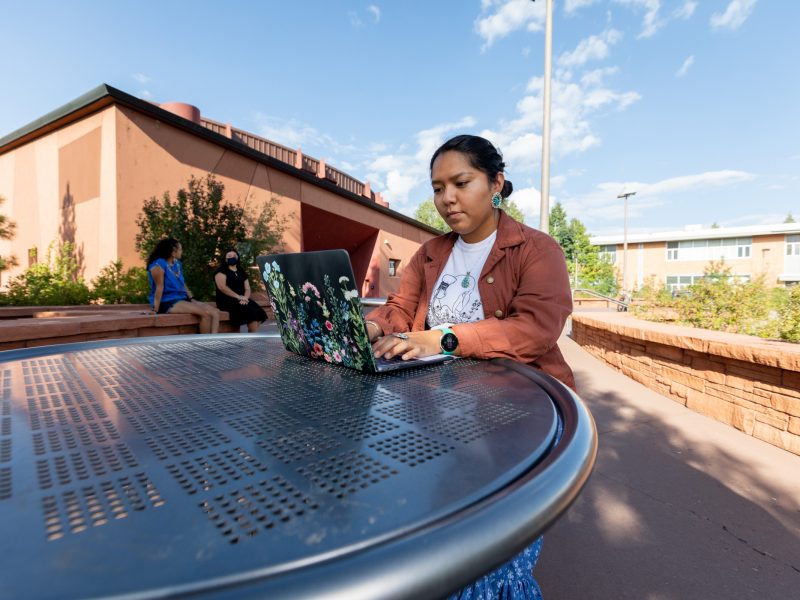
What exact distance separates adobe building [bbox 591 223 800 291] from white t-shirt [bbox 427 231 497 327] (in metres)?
29.2

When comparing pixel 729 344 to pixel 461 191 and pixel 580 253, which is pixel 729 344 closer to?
pixel 461 191

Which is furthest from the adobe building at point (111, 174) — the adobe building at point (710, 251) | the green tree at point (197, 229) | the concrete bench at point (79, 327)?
the adobe building at point (710, 251)

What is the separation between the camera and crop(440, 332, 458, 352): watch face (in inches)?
52.9

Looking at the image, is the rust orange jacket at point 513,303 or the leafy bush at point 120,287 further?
the leafy bush at point 120,287

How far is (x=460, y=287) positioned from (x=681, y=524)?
1.48 m

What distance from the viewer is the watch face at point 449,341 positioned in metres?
1.34

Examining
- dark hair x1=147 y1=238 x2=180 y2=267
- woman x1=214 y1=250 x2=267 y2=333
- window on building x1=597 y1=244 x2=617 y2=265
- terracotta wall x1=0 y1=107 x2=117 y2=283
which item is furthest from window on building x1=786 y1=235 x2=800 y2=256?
terracotta wall x1=0 y1=107 x2=117 y2=283

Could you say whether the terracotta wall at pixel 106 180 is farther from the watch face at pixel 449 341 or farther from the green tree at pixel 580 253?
the green tree at pixel 580 253

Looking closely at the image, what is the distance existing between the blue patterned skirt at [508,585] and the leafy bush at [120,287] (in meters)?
6.87

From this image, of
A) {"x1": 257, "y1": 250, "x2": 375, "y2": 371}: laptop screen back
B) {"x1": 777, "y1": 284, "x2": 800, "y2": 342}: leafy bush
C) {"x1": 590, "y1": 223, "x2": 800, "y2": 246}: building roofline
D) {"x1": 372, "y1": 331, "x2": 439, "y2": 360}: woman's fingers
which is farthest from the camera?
{"x1": 590, "y1": 223, "x2": 800, "y2": 246}: building roofline

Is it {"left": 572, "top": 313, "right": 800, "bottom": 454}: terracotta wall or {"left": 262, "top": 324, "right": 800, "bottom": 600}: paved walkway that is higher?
{"left": 572, "top": 313, "right": 800, "bottom": 454}: terracotta wall

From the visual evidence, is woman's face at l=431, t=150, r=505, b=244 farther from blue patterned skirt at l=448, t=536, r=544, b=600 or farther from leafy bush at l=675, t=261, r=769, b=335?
leafy bush at l=675, t=261, r=769, b=335

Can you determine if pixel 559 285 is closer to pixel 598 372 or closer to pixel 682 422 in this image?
pixel 682 422

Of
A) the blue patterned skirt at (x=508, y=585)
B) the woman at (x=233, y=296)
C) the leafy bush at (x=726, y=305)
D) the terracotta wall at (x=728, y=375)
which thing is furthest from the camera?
the woman at (x=233, y=296)
